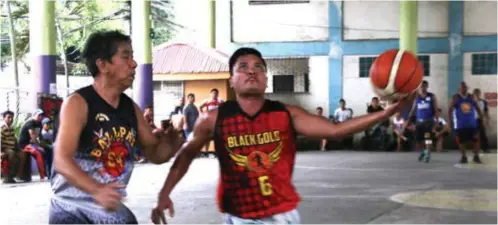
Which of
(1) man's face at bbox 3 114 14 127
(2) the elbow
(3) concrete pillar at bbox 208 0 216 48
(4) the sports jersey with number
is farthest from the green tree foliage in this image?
(2) the elbow

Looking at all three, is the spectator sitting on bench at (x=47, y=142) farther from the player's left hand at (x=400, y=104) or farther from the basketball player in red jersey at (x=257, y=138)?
the player's left hand at (x=400, y=104)

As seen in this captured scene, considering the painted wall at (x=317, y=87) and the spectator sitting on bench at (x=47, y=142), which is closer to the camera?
the spectator sitting on bench at (x=47, y=142)

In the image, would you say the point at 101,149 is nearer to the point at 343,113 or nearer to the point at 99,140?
the point at 99,140

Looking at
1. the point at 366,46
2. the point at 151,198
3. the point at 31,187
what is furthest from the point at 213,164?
the point at 366,46

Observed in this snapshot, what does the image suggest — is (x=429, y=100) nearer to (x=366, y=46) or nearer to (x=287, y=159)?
(x=366, y=46)

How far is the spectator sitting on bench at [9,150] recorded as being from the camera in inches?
598

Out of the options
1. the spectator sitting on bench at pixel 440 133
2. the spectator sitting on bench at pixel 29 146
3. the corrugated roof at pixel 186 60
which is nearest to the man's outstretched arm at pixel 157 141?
the spectator sitting on bench at pixel 29 146

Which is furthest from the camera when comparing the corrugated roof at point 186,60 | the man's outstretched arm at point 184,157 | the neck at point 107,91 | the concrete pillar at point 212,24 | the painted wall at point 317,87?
the concrete pillar at point 212,24

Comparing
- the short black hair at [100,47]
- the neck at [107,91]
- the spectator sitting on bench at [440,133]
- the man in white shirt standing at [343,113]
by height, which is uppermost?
the short black hair at [100,47]

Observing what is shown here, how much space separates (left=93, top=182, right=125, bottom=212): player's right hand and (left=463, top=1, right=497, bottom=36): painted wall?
80.0 ft

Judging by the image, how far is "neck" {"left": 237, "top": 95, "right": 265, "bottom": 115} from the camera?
492 cm

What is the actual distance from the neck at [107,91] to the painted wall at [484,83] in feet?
77.5

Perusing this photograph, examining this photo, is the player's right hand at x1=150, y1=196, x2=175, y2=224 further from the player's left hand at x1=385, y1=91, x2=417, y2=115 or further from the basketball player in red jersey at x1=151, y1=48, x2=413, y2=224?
the player's left hand at x1=385, y1=91, x2=417, y2=115

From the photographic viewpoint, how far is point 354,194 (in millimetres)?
12227
